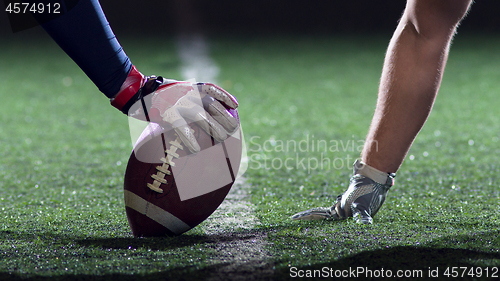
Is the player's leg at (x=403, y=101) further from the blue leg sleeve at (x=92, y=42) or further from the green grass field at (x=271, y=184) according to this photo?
the blue leg sleeve at (x=92, y=42)

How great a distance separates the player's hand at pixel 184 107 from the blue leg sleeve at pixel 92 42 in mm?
75

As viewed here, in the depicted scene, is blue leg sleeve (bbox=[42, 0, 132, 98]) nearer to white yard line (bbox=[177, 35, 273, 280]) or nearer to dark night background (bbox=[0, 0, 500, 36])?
white yard line (bbox=[177, 35, 273, 280])

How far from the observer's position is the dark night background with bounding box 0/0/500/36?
6828 mm

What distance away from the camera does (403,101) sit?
5.42 feet

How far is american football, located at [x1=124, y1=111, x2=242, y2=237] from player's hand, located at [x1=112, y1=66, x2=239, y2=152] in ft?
0.11

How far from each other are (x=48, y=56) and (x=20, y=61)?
303 mm

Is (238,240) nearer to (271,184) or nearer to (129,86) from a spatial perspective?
(129,86)

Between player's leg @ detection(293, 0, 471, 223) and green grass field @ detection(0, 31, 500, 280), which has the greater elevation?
player's leg @ detection(293, 0, 471, 223)

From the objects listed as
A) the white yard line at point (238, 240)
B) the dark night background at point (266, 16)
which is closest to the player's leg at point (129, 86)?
the white yard line at point (238, 240)

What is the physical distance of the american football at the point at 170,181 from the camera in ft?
4.75

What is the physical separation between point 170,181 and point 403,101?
73 cm

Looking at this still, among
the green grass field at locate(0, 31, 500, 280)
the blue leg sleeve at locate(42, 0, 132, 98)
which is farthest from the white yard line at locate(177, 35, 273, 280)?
the blue leg sleeve at locate(42, 0, 132, 98)

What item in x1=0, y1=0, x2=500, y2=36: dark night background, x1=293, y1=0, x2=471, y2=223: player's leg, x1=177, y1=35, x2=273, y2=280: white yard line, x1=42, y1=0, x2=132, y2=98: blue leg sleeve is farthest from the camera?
x1=0, y1=0, x2=500, y2=36: dark night background

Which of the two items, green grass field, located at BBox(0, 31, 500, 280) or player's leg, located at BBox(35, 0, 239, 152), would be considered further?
player's leg, located at BBox(35, 0, 239, 152)
